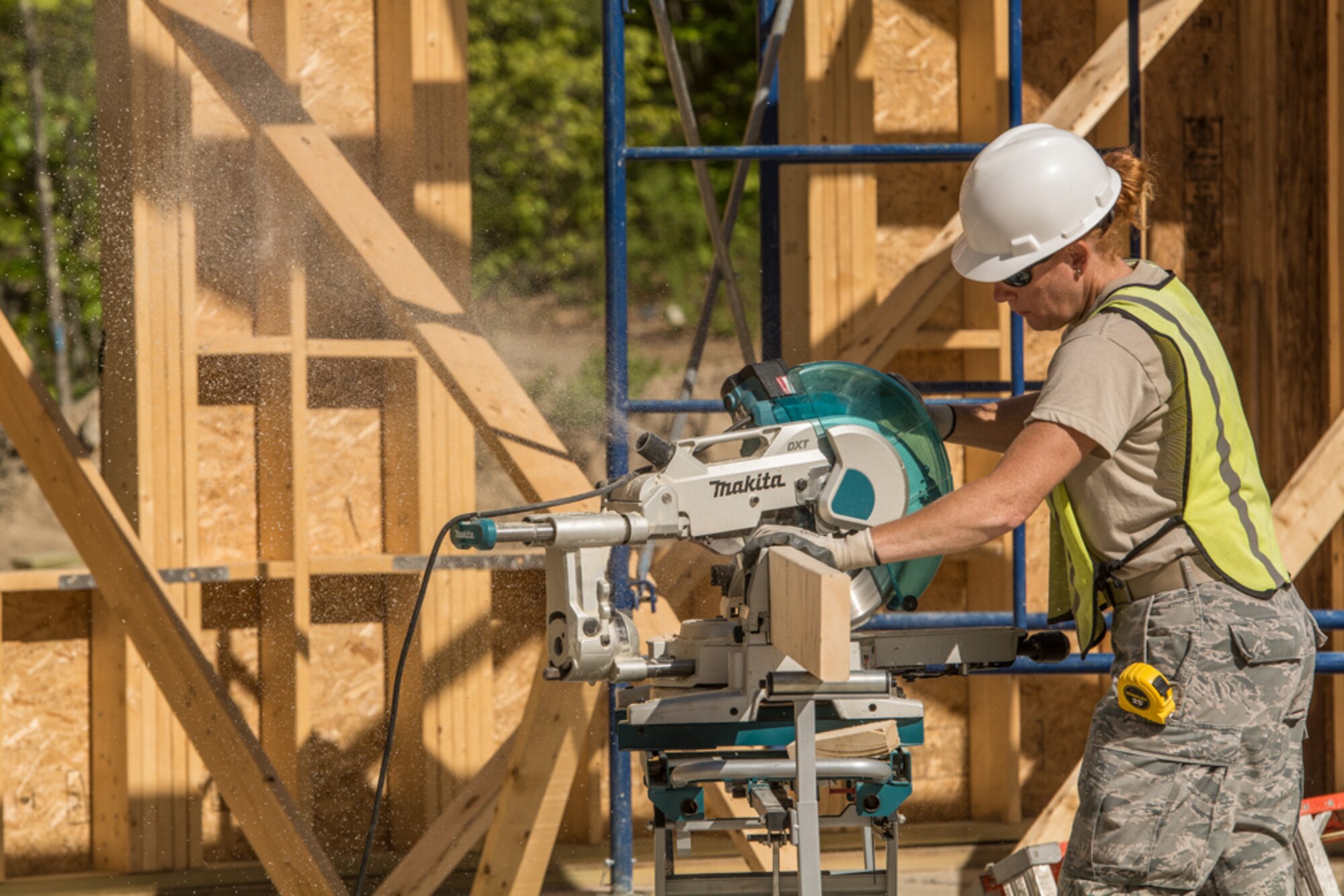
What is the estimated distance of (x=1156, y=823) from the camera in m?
2.34

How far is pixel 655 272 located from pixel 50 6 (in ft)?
27.6

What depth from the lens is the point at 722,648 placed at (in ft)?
7.91

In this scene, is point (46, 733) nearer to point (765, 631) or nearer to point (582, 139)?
point (765, 631)

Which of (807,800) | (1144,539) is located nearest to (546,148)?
(1144,539)

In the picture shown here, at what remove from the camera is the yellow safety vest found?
238 cm

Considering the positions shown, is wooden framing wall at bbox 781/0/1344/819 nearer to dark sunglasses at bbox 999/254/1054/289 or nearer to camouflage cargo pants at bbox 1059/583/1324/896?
dark sunglasses at bbox 999/254/1054/289

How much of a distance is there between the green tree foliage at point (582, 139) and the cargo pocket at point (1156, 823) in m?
13.7

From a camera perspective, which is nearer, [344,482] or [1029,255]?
[1029,255]

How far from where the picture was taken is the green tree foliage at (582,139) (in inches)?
635

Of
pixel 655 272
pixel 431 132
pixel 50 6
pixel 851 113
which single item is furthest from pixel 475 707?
pixel 655 272

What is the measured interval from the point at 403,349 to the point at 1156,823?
3.00 m

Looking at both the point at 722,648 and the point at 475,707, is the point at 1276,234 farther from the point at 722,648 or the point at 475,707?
the point at 722,648

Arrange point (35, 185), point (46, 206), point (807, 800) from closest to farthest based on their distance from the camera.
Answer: point (807, 800), point (46, 206), point (35, 185)

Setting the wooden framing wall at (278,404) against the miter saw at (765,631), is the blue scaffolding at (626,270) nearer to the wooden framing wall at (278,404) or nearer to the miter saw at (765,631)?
the wooden framing wall at (278,404)
